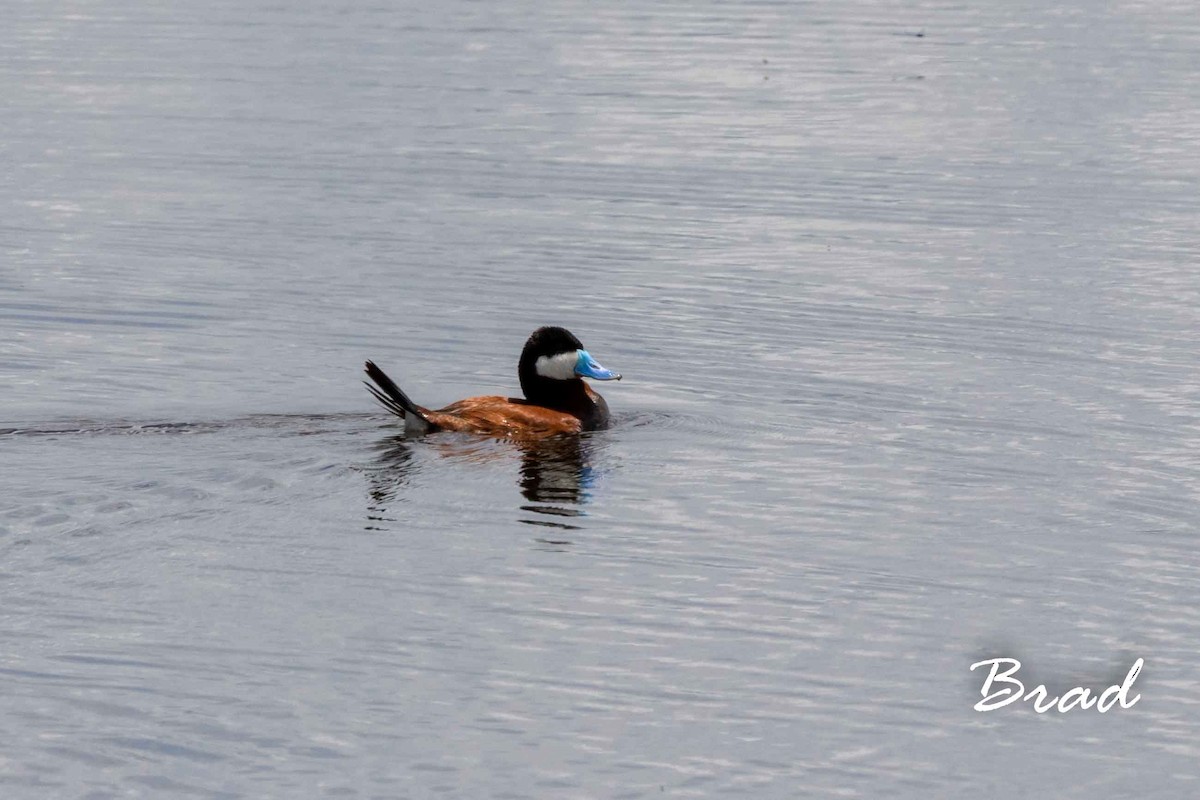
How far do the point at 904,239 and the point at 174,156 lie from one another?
9.13 m

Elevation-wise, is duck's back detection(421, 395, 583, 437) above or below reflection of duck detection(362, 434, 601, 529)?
above

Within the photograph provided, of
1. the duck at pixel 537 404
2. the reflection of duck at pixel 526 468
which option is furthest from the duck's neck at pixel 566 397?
the reflection of duck at pixel 526 468

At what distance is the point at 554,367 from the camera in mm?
13188

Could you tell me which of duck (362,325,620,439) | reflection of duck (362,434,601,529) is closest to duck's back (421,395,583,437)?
duck (362,325,620,439)

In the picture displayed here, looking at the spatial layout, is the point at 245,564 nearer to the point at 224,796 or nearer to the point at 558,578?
the point at 558,578

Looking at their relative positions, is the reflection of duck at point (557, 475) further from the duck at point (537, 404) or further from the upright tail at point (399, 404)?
the upright tail at point (399, 404)

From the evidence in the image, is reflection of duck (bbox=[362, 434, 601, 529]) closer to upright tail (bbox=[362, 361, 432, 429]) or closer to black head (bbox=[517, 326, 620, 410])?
upright tail (bbox=[362, 361, 432, 429])

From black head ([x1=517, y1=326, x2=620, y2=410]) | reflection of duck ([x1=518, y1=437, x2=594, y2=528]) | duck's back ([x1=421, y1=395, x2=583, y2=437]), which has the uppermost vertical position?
black head ([x1=517, y1=326, x2=620, y2=410])

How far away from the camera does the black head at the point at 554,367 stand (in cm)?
1312

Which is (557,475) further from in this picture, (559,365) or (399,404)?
(559,365)

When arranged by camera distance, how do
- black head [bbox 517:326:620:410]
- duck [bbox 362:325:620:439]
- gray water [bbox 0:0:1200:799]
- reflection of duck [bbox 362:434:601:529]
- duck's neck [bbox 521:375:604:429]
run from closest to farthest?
gray water [bbox 0:0:1200:799], reflection of duck [bbox 362:434:601:529], duck [bbox 362:325:620:439], duck's neck [bbox 521:375:604:429], black head [bbox 517:326:620:410]

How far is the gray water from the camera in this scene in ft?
25.7

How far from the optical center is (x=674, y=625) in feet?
29.4

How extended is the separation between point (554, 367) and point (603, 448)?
95cm
